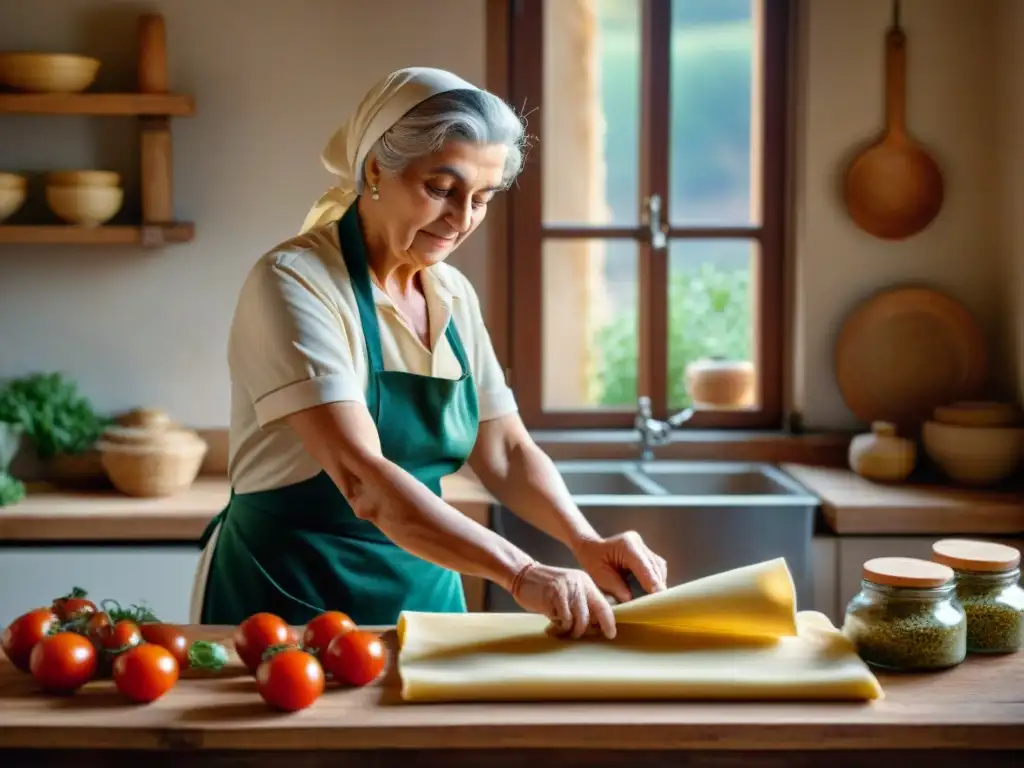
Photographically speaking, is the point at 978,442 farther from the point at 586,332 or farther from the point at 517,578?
the point at 586,332

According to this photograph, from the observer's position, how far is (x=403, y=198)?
6.00ft

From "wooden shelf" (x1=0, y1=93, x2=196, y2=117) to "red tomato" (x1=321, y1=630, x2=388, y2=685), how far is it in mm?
2062

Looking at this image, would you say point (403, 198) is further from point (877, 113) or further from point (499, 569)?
point (877, 113)

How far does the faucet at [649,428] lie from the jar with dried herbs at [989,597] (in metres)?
1.72

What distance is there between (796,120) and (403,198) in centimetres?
193

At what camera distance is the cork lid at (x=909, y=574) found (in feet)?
4.93

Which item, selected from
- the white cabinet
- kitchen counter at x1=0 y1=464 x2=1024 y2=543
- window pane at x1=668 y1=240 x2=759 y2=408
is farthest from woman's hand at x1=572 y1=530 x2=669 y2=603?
window pane at x1=668 y1=240 x2=759 y2=408

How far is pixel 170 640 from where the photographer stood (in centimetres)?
155

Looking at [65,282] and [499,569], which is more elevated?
[65,282]

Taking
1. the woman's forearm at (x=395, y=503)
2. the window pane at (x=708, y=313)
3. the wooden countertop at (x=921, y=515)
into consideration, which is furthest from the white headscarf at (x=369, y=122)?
the window pane at (x=708, y=313)

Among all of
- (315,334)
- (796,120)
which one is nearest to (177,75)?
(796,120)

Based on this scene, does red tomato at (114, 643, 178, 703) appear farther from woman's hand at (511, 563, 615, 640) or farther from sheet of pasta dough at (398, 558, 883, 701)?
woman's hand at (511, 563, 615, 640)

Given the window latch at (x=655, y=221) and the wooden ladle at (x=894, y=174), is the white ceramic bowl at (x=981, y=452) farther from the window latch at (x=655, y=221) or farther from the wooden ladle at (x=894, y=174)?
the window latch at (x=655, y=221)

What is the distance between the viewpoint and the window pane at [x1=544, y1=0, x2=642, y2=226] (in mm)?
5980
